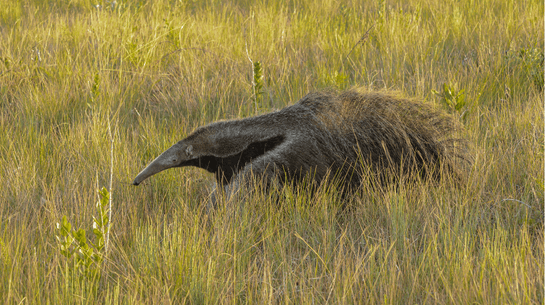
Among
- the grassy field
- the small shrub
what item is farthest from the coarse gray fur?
the small shrub

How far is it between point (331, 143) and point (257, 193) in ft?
2.30

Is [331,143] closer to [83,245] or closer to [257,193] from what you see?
[257,193]

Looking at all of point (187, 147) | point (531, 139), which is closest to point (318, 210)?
point (187, 147)

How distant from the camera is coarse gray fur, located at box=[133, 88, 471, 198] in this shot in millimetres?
3650

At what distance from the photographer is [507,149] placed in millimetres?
3885

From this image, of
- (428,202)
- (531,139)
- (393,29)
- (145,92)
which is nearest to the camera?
(428,202)

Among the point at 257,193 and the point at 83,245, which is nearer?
the point at 83,245

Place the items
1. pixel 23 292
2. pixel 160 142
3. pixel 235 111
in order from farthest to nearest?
pixel 235 111 < pixel 160 142 < pixel 23 292

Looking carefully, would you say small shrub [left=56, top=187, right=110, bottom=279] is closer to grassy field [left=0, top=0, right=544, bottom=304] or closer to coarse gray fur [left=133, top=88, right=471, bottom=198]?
grassy field [left=0, top=0, right=544, bottom=304]

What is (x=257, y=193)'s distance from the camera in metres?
3.41

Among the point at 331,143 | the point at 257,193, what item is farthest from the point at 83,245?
the point at 331,143

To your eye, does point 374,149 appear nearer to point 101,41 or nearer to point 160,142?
point 160,142

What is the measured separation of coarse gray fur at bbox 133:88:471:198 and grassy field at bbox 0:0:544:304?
21cm

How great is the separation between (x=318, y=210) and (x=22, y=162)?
2.41 meters
